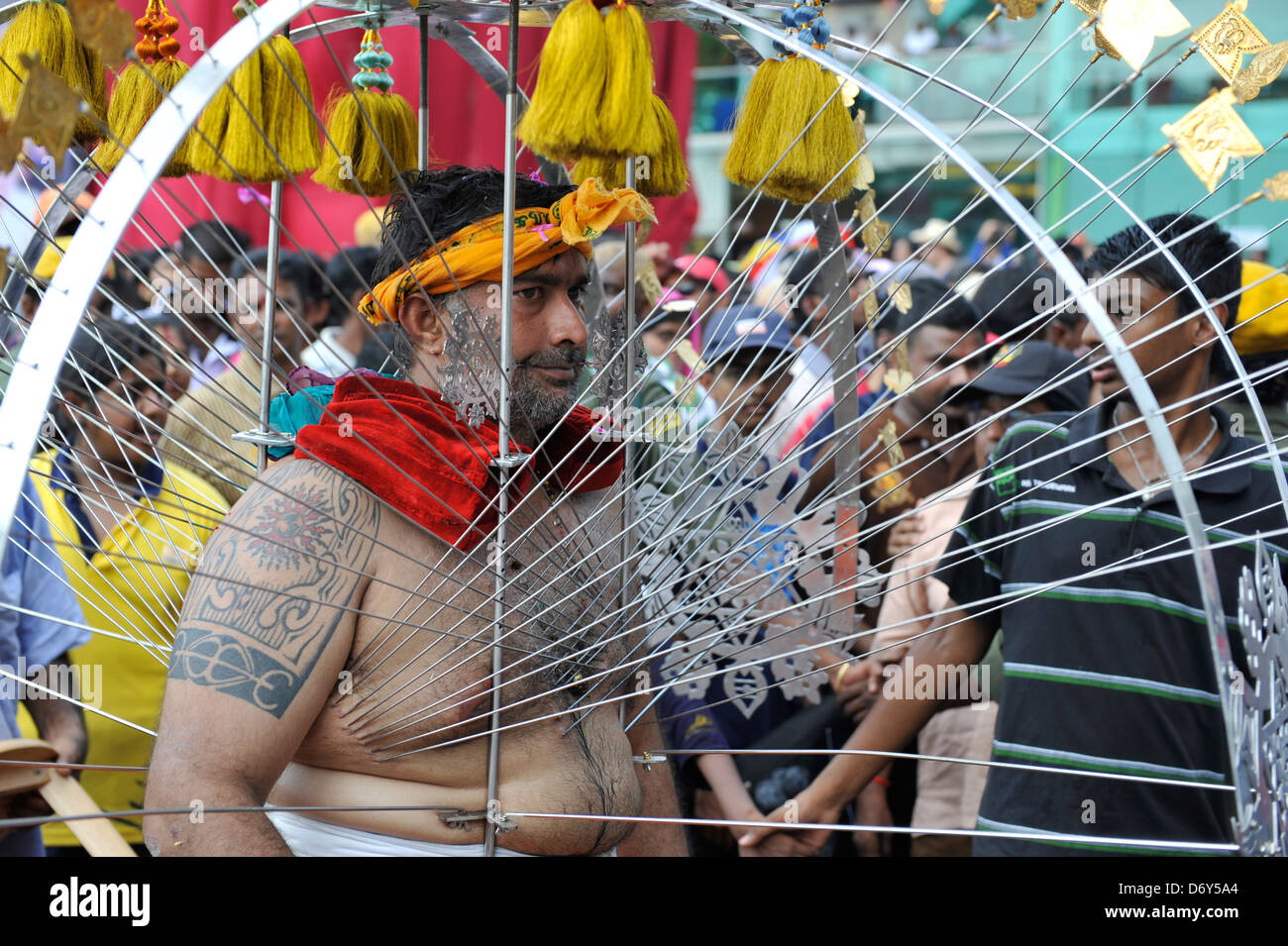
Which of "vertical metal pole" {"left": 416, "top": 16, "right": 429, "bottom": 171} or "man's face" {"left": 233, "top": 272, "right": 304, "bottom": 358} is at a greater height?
"man's face" {"left": 233, "top": 272, "right": 304, "bottom": 358}

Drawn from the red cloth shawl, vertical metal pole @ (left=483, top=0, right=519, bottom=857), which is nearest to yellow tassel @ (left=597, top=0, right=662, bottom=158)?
vertical metal pole @ (left=483, top=0, right=519, bottom=857)

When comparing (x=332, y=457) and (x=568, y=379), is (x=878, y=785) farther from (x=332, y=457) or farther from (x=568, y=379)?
(x=332, y=457)

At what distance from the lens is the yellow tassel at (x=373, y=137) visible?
200cm

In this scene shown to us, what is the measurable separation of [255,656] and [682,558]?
3.22 feet

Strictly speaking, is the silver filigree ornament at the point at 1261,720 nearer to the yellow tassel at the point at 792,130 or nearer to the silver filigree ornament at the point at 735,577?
the silver filigree ornament at the point at 735,577

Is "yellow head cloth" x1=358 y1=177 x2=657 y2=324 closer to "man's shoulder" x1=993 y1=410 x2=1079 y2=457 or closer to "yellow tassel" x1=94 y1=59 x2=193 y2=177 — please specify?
"yellow tassel" x1=94 y1=59 x2=193 y2=177

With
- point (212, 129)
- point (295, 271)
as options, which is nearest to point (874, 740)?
point (212, 129)

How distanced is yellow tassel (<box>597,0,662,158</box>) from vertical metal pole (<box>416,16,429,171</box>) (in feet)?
2.40

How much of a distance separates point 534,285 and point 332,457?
0.39 meters

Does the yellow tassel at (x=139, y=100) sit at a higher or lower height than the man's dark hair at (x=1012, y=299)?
lower

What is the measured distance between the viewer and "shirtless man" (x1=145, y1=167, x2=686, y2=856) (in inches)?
59.0

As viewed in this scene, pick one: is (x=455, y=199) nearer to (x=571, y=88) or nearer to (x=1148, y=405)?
(x=571, y=88)

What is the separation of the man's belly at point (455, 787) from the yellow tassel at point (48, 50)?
0.89 m

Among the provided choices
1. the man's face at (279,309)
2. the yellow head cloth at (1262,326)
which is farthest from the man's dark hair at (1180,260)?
the man's face at (279,309)
